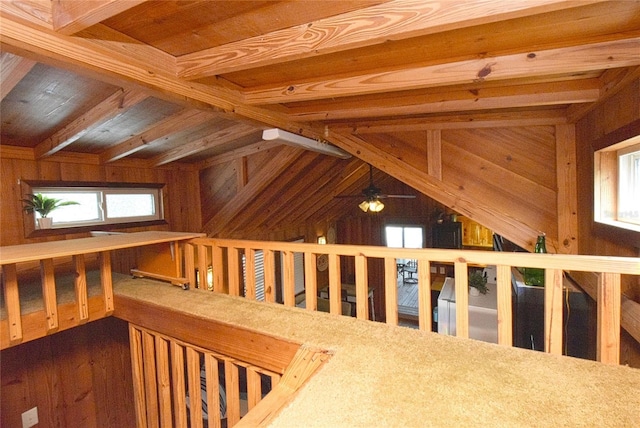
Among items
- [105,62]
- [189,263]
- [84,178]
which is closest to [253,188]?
[189,263]

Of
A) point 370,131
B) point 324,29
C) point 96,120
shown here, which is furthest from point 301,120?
point 96,120

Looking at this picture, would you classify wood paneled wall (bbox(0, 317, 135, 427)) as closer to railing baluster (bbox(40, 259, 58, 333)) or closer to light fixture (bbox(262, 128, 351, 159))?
railing baluster (bbox(40, 259, 58, 333))

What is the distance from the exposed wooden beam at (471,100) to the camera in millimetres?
1796

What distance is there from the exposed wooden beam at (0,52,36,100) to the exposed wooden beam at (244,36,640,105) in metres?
1.34

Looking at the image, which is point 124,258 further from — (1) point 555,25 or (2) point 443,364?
(1) point 555,25

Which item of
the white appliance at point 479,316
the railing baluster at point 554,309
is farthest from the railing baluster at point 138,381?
the railing baluster at point 554,309

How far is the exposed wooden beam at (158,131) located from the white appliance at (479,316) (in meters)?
2.77

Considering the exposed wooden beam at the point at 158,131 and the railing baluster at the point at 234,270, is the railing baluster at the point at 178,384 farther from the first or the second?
the exposed wooden beam at the point at 158,131

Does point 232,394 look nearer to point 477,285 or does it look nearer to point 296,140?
point 296,140

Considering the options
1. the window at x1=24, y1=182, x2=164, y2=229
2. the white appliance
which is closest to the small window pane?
the window at x1=24, y1=182, x2=164, y2=229

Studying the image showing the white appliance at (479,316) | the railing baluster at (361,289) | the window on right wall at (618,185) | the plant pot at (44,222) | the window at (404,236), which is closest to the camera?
the window on right wall at (618,185)

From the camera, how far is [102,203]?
3.45 meters

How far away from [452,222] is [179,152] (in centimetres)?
559

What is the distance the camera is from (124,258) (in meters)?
3.64
